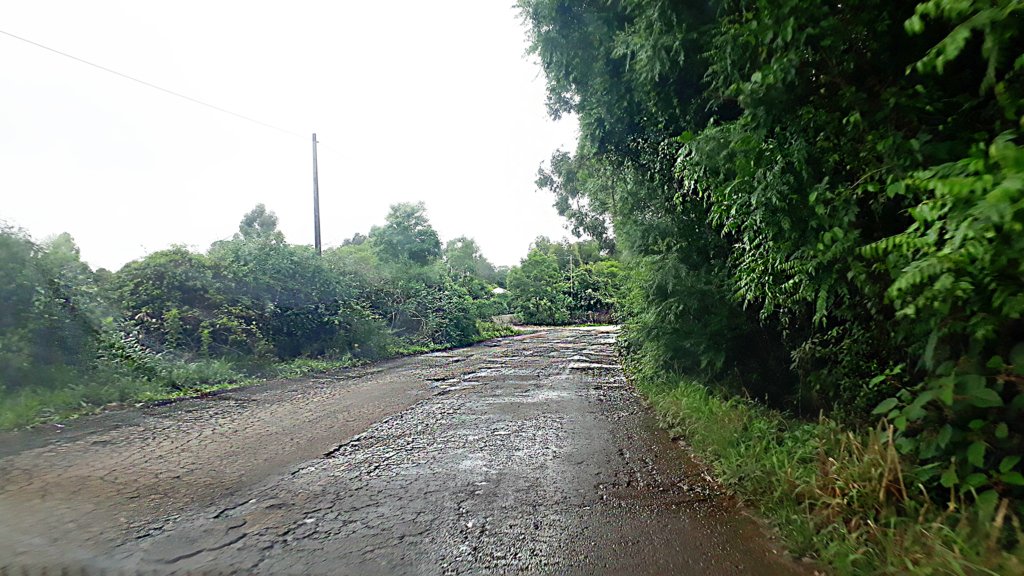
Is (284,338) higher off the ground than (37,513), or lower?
higher

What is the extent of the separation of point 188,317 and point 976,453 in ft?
39.9

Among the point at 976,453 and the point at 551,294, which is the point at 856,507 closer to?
the point at 976,453

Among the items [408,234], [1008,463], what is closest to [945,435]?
[1008,463]

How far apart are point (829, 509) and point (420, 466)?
324 centimetres

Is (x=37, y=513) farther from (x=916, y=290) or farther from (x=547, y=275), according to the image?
(x=547, y=275)

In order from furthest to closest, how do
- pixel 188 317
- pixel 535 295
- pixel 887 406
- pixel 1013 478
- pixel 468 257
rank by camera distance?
pixel 468 257 < pixel 535 295 < pixel 188 317 < pixel 887 406 < pixel 1013 478

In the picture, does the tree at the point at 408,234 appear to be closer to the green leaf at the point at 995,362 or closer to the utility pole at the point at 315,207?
the utility pole at the point at 315,207

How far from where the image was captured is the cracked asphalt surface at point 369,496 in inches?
120

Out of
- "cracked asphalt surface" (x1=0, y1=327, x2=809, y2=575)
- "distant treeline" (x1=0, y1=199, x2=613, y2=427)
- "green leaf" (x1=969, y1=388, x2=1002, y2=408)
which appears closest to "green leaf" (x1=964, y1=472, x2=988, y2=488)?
"green leaf" (x1=969, y1=388, x2=1002, y2=408)

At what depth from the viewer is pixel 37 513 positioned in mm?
3648

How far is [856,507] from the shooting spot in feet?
10.4

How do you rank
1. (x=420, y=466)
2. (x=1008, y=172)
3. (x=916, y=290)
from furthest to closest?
(x=420, y=466) → (x=916, y=290) → (x=1008, y=172)

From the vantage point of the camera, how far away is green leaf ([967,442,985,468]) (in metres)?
2.66

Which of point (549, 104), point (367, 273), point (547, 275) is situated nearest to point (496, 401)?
point (549, 104)
